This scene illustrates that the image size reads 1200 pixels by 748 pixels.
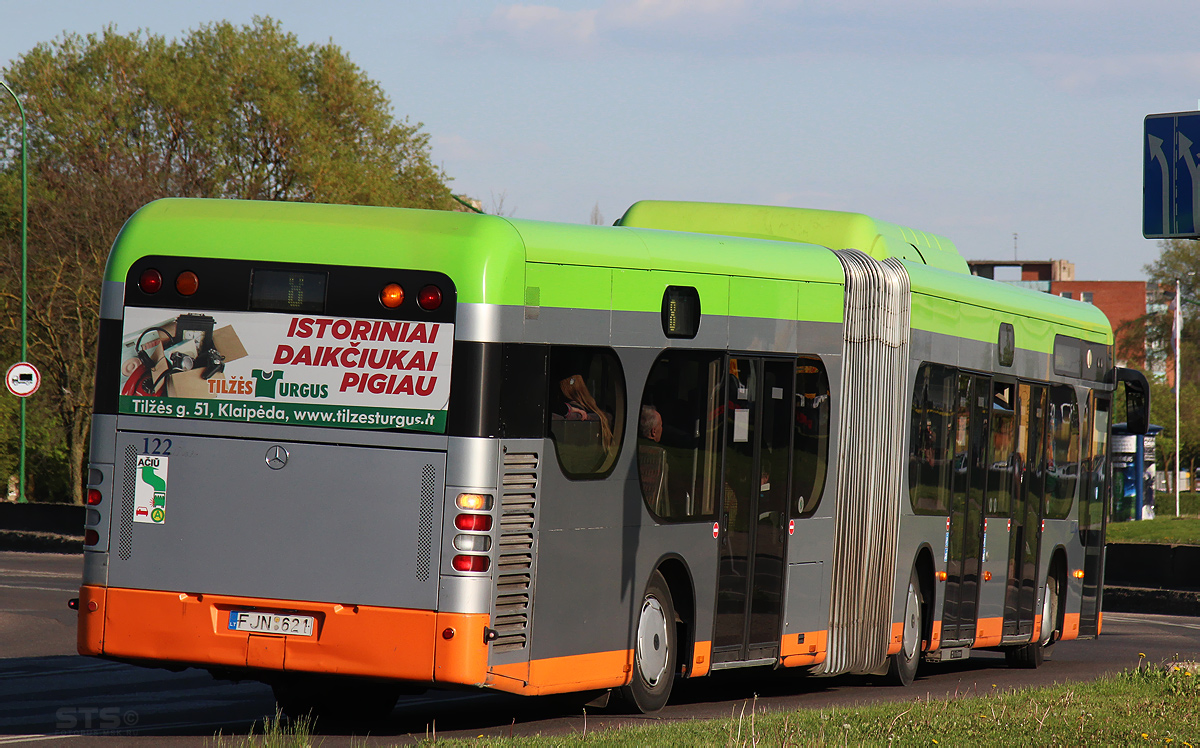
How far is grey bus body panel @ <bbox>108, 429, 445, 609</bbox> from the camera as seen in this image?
348 inches

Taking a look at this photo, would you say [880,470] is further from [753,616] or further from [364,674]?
[364,674]

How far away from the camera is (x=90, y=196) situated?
137 ft

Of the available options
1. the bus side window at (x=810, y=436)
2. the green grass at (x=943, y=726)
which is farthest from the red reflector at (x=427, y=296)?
the bus side window at (x=810, y=436)

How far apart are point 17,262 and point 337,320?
3660cm

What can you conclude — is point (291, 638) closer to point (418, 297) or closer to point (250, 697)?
point (418, 297)

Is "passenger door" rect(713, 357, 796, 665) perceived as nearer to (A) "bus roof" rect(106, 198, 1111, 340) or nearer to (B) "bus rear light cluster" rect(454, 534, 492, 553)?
(A) "bus roof" rect(106, 198, 1111, 340)

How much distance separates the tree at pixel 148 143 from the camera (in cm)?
4284

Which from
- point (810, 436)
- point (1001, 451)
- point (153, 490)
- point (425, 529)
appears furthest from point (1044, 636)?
point (153, 490)

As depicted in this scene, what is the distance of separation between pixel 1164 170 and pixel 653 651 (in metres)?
4.53

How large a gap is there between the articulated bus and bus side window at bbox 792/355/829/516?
29 mm

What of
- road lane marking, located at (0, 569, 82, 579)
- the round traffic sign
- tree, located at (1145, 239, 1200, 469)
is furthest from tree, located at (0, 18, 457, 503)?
tree, located at (1145, 239, 1200, 469)

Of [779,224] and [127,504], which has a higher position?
[779,224]

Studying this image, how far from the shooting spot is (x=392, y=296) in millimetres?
8945

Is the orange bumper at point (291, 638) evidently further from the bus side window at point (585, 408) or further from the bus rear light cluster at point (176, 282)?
the bus rear light cluster at point (176, 282)
